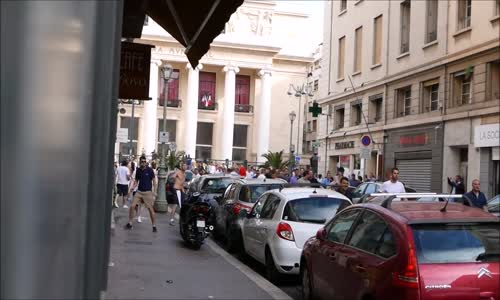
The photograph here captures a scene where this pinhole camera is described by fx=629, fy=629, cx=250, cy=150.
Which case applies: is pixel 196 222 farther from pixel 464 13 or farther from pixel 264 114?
pixel 264 114

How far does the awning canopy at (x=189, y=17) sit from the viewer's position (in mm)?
6184

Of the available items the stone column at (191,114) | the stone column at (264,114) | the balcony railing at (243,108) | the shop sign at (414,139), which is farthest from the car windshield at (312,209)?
the balcony railing at (243,108)

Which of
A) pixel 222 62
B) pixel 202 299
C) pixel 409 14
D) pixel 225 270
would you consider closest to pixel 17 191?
pixel 202 299

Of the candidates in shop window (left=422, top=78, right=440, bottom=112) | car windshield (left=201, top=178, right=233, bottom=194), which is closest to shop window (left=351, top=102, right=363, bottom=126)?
shop window (left=422, top=78, right=440, bottom=112)

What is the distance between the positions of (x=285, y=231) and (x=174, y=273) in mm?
1904

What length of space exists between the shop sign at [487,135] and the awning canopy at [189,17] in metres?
19.0

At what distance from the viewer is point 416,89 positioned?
1196 inches

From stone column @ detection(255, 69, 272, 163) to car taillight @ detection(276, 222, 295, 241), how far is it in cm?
6108

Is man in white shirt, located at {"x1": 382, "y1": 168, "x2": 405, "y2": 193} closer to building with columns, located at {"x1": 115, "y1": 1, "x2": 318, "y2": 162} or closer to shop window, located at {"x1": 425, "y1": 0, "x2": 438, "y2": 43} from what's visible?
shop window, located at {"x1": 425, "y1": 0, "x2": 438, "y2": 43}

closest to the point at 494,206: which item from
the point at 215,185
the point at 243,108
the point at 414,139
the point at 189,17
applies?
the point at 215,185

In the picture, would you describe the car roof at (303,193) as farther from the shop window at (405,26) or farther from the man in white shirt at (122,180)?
the shop window at (405,26)

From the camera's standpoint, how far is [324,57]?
42906 mm

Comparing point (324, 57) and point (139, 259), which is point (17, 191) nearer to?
point (139, 259)

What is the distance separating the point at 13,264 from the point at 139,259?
33.6 feet
